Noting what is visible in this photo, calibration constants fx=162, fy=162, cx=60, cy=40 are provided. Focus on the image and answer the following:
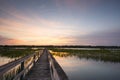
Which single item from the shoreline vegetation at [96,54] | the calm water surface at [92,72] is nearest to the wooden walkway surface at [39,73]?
the calm water surface at [92,72]

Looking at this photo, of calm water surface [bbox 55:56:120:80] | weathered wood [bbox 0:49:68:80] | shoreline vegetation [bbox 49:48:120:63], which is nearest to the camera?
weathered wood [bbox 0:49:68:80]

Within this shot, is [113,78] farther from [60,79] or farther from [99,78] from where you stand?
[60,79]

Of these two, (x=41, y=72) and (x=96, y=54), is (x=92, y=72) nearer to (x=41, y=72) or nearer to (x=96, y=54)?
(x=41, y=72)

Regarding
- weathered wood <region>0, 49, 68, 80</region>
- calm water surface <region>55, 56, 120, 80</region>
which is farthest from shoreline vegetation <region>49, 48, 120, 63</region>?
weathered wood <region>0, 49, 68, 80</region>

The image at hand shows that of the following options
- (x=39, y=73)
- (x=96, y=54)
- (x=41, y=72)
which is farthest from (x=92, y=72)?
(x=96, y=54)

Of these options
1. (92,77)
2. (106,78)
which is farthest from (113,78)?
(92,77)

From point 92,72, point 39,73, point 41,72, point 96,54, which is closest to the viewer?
point 39,73

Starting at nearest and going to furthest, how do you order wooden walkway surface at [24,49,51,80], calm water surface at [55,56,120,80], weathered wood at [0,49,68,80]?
weathered wood at [0,49,68,80], wooden walkway surface at [24,49,51,80], calm water surface at [55,56,120,80]

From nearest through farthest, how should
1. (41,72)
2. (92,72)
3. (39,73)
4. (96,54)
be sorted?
(39,73) → (41,72) → (92,72) → (96,54)

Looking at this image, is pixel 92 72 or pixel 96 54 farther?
pixel 96 54

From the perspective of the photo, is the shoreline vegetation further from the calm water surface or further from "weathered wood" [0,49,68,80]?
"weathered wood" [0,49,68,80]

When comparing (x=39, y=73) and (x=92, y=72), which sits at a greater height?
(x=39, y=73)

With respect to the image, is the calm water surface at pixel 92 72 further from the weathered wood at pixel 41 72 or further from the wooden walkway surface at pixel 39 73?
the weathered wood at pixel 41 72

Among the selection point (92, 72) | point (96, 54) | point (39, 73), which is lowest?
point (92, 72)
